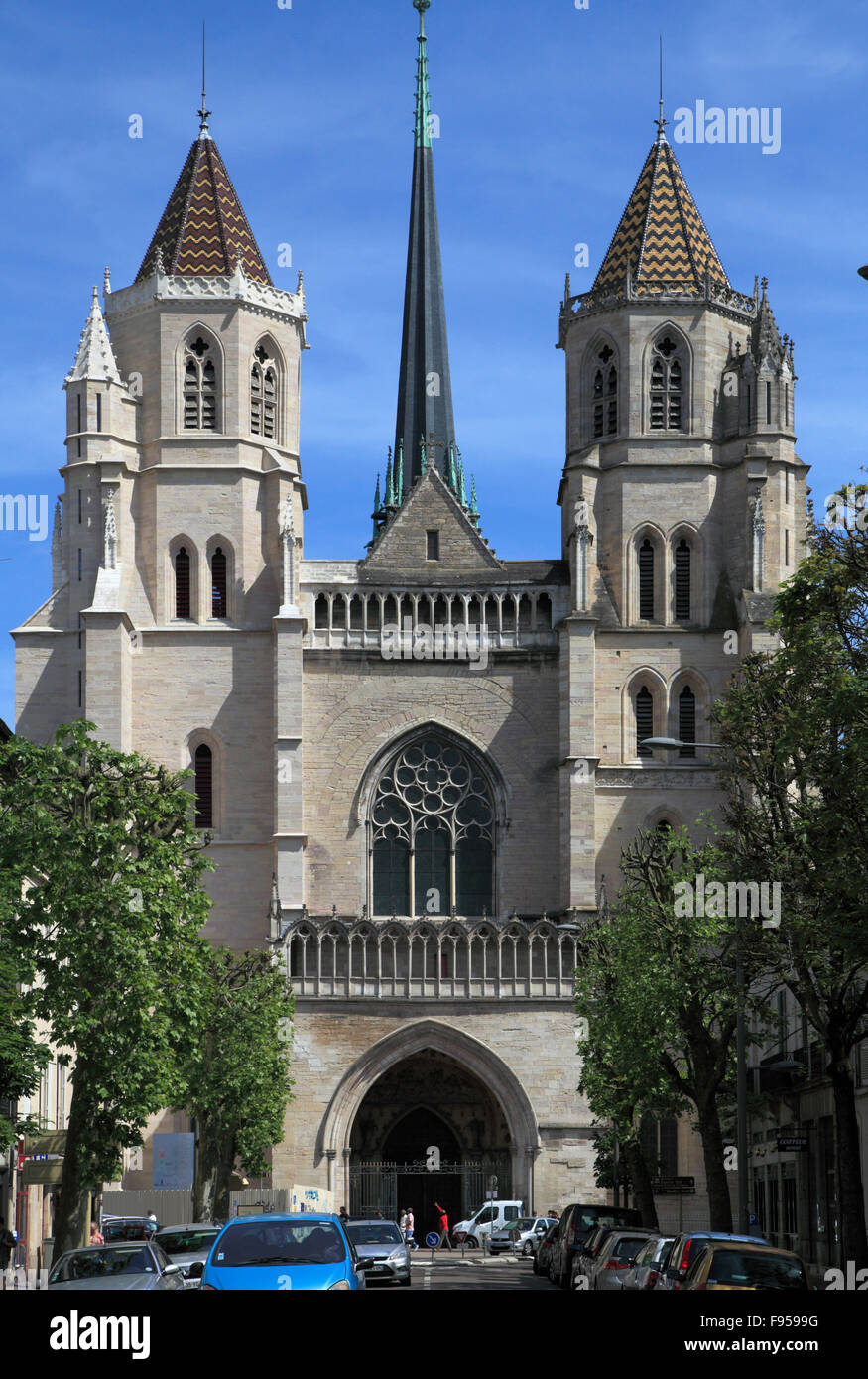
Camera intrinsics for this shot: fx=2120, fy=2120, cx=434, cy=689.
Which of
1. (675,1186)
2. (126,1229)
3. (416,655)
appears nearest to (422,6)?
(416,655)

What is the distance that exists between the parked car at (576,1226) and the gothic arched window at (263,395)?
3099 centimetres

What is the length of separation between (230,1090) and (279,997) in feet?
18.6

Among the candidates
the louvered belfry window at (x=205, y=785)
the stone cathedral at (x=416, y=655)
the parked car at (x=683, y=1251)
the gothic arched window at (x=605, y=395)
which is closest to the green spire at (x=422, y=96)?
the stone cathedral at (x=416, y=655)

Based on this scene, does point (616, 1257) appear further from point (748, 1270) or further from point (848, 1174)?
point (748, 1270)

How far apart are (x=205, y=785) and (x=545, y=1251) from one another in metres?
22.5

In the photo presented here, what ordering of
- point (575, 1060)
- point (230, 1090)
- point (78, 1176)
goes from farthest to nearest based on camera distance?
1. point (575, 1060)
2. point (230, 1090)
3. point (78, 1176)

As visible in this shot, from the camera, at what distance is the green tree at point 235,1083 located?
43969mm

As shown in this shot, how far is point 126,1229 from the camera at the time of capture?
119 ft

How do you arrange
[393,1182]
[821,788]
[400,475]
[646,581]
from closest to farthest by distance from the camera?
1. [821,788]
2. [393,1182]
3. [646,581]
4. [400,475]

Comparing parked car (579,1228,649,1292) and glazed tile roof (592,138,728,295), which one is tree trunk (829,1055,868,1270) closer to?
parked car (579,1228,649,1292)

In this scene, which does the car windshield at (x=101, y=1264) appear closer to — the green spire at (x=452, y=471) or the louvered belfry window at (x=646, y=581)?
the louvered belfry window at (x=646, y=581)

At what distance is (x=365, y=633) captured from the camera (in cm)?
5862
